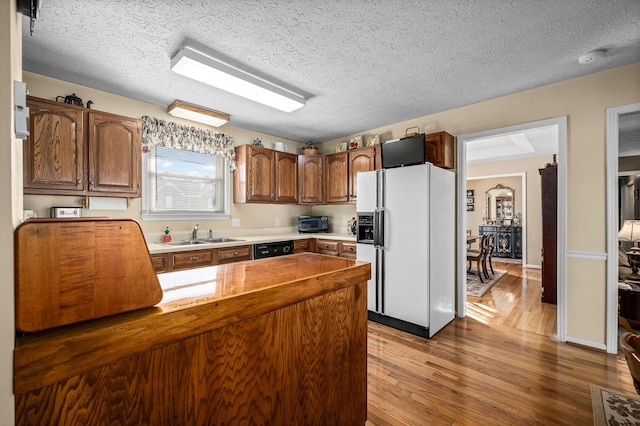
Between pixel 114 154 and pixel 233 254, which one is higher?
pixel 114 154

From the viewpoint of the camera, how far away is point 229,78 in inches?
96.6

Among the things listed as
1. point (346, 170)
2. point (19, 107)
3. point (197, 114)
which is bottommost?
point (19, 107)

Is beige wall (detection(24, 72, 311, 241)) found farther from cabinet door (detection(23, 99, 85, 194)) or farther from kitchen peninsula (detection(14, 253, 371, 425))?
kitchen peninsula (detection(14, 253, 371, 425))

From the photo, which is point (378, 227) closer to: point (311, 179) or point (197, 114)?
point (311, 179)

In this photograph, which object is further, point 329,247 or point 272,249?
point 329,247

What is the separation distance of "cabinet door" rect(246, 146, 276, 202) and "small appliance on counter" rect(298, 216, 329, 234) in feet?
2.39

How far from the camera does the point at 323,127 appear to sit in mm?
A: 4203

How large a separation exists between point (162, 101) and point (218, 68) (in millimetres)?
1317

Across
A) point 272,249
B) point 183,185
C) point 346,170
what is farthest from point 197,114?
point 346,170

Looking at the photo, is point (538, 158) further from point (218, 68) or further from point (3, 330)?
point (3, 330)

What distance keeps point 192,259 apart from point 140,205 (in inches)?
36.0

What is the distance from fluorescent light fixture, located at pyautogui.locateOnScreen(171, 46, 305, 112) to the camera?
2.20 m

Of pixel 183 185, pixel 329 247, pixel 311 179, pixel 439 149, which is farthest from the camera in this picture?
pixel 311 179

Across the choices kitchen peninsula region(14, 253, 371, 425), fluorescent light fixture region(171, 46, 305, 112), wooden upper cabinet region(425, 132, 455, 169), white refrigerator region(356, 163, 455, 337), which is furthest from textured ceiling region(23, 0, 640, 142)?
kitchen peninsula region(14, 253, 371, 425)
